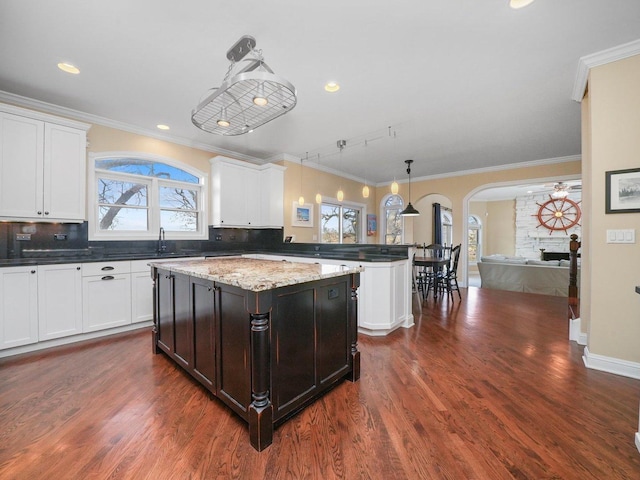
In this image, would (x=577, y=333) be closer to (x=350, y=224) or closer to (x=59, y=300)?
(x=350, y=224)

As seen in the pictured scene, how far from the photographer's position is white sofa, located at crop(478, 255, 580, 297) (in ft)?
17.4

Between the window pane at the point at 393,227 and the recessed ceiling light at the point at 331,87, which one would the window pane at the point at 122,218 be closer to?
the recessed ceiling light at the point at 331,87

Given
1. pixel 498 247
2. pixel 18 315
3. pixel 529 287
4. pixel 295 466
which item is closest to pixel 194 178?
pixel 18 315

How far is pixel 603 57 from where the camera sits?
2.33 metres

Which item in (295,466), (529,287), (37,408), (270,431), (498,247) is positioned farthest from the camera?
(498,247)

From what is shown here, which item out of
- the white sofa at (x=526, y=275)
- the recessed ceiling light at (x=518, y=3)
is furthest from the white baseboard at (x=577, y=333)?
the recessed ceiling light at (x=518, y=3)

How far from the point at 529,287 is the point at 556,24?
206 inches

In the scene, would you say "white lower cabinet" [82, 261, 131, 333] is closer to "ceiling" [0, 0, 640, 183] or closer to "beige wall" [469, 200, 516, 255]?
"ceiling" [0, 0, 640, 183]

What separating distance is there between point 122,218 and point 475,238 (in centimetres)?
1087

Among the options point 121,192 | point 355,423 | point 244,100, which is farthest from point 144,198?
point 355,423

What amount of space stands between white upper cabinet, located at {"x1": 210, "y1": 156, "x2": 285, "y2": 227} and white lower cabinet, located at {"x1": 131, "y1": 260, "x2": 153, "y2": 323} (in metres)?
1.44

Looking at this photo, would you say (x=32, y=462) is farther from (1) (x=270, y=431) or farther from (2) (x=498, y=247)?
(2) (x=498, y=247)

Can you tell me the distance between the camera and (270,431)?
1530 millimetres

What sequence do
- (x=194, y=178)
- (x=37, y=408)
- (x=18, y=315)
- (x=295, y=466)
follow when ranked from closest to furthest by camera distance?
(x=295, y=466) → (x=37, y=408) → (x=18, y=315) → (x=194, y=178)
